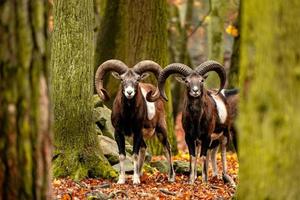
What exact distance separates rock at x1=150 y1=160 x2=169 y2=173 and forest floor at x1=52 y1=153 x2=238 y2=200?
109 cm

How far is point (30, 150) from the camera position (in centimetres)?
591

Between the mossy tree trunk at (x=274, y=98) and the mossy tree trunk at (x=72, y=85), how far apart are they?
30.0 ft

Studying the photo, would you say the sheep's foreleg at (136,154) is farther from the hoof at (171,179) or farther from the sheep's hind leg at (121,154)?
the hoof at (171,179)

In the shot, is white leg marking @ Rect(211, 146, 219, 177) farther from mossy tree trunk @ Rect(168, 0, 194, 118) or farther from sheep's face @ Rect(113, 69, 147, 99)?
mossy tree trunk @ Rect(168, 0, 194, 118)

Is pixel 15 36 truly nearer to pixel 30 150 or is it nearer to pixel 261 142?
pixel 30 150

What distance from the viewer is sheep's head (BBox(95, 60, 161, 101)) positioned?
15.5 meters

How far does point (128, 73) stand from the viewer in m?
15.7

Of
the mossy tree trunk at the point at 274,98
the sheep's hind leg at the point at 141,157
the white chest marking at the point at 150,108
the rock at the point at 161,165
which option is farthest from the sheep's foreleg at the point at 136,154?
the mossy tree trunk at the point at 274,98

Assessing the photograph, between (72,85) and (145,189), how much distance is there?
2.55 m

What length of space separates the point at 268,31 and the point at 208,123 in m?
10.3

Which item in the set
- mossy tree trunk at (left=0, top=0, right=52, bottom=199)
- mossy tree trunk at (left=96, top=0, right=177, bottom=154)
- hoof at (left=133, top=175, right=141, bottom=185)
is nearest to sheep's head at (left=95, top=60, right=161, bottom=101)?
hoof at (left=133, top=175, right=141, bottom=185)

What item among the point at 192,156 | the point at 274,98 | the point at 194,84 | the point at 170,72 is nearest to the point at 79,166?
the point at 192,156

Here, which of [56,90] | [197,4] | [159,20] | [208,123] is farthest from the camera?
[197,4]

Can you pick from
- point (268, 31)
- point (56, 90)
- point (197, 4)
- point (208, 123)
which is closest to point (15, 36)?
point (268, 31)
